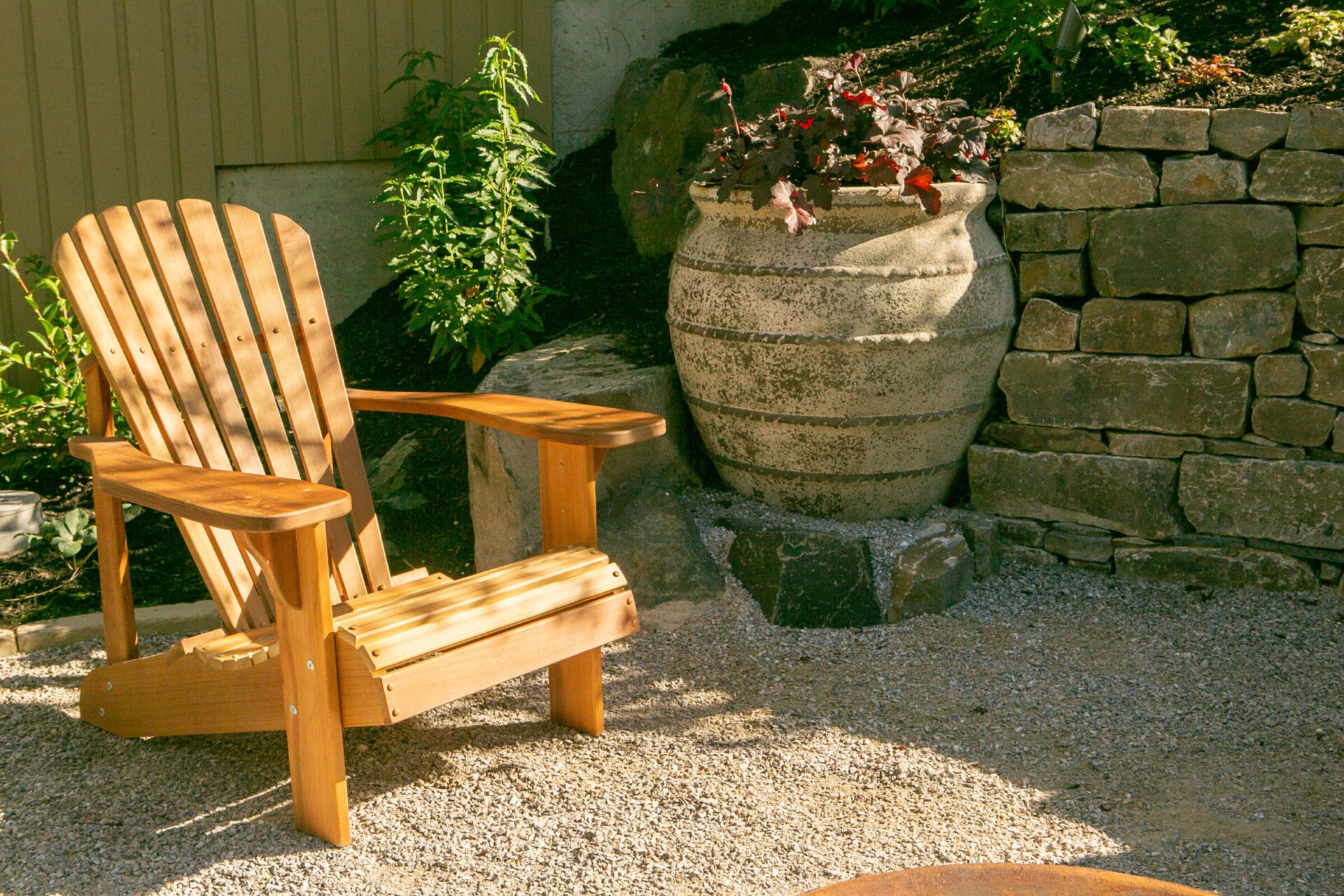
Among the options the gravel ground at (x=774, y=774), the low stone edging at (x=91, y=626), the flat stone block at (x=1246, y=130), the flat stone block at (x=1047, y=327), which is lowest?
the gravel ground at (x=774, y=774)

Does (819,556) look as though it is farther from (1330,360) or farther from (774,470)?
(1330,360)

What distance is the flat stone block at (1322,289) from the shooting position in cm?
309

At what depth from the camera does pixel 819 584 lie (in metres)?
3.16

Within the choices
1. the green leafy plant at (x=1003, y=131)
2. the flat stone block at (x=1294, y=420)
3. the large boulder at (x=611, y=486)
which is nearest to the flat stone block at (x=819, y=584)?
the large boulder at (x=611, y=486)

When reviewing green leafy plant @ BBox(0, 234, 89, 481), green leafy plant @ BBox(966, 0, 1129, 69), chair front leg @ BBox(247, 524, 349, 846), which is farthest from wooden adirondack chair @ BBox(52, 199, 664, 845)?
green leafy plant @ BBox(966, 0, 1129, 69)

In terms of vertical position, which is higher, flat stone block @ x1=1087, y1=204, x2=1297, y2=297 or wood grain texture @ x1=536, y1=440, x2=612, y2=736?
flat stone block @ x1=1087, y1=204, x2=1297, y2=297

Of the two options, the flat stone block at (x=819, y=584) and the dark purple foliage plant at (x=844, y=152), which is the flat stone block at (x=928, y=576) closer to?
the flat stone block at (x=819, y=584)

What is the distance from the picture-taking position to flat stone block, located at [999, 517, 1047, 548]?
3.48 m

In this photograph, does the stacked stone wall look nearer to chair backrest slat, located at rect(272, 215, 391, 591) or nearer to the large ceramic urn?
the large ceramic urn

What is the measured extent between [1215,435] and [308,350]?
91.2 inches

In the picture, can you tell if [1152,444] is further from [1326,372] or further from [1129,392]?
[1326,372]

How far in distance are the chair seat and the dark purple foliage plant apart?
1.17 metres

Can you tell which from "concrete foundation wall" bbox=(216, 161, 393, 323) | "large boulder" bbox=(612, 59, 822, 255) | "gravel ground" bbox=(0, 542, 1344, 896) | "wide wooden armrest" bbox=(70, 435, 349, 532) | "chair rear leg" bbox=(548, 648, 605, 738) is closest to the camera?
"wide wooden armrest" bbox=(70, 435, 349, 532)

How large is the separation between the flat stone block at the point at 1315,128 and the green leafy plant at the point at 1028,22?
0.78 metres
